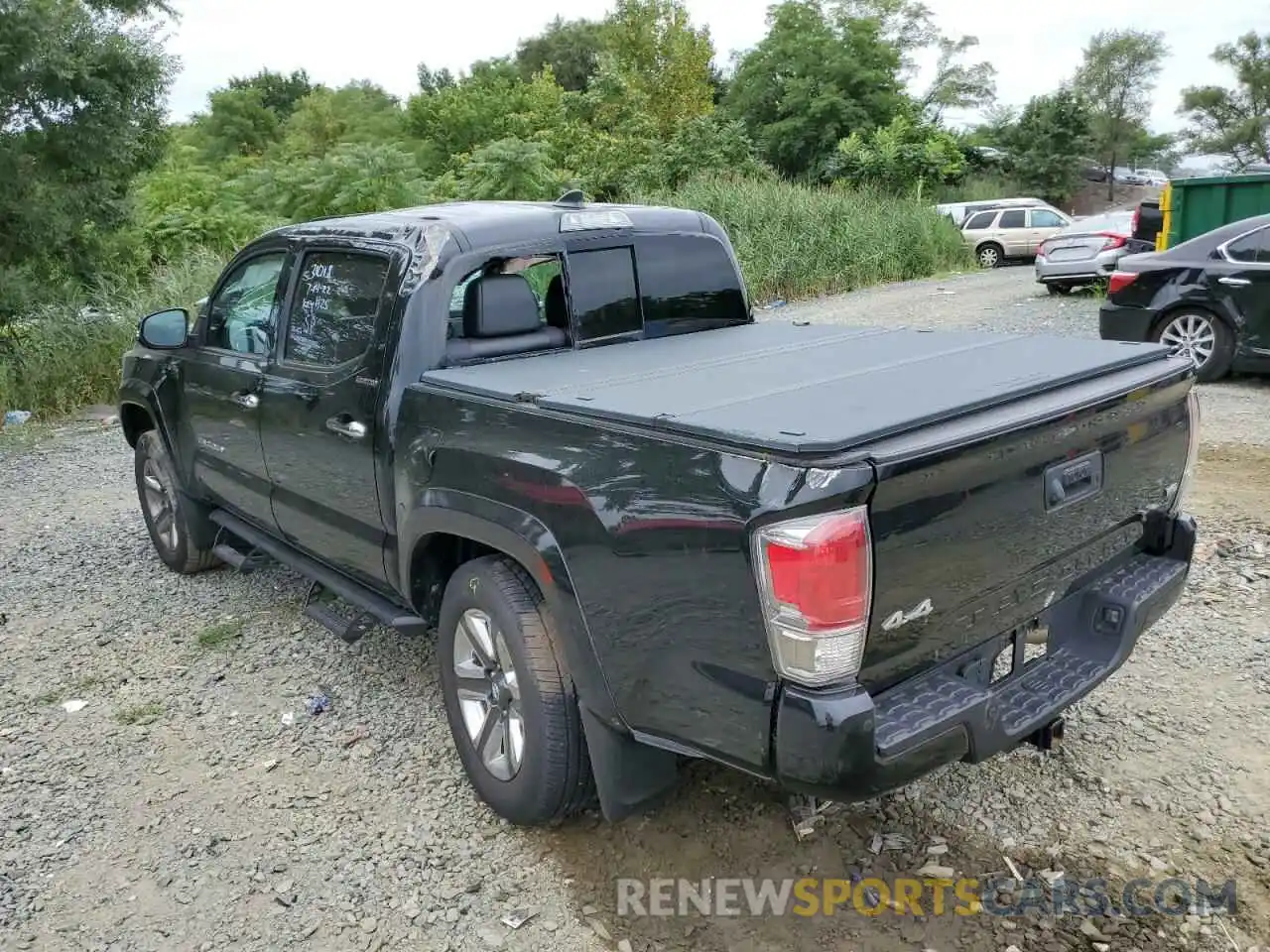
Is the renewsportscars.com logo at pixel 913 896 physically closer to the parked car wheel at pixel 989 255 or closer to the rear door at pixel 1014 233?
Answer: the parked car wheel at pixel 989 255

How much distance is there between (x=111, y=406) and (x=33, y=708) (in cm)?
715

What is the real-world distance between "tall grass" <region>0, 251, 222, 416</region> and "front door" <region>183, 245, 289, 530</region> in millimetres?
6524

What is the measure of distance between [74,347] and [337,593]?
8.20 metres

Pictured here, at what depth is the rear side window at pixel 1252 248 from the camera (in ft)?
27.5

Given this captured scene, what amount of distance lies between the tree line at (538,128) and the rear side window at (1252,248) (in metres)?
10.8

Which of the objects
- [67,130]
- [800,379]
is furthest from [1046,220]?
[800,379]

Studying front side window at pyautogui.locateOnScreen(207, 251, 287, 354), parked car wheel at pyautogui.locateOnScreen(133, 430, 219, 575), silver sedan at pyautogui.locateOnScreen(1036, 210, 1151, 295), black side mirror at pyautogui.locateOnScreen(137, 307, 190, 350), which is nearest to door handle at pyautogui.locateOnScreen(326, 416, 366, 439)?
front side window at pyautogui.locateOnScreen(207, 251, 287, 354)

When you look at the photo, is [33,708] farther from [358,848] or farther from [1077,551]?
[1077,551]

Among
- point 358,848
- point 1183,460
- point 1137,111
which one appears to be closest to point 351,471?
point 358,848

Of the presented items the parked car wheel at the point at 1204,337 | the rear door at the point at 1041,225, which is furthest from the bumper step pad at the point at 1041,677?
the rear door at the point at 1041,225

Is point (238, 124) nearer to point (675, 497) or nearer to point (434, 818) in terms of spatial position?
point (434, 818)

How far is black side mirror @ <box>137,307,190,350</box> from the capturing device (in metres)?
4.74

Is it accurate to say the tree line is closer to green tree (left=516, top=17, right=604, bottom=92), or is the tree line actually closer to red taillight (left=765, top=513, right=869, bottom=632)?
green tree (left=516, top=17, right=604, bottom=92)

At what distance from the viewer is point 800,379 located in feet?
9.78
